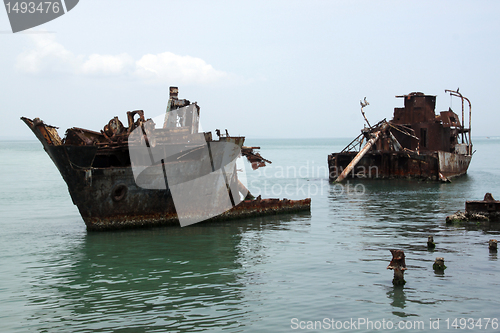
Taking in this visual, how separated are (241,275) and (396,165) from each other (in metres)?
26.5

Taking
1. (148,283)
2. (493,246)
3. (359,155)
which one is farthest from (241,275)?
(359,155)

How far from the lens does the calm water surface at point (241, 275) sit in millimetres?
7996

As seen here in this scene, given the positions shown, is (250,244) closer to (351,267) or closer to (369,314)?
(351,267)

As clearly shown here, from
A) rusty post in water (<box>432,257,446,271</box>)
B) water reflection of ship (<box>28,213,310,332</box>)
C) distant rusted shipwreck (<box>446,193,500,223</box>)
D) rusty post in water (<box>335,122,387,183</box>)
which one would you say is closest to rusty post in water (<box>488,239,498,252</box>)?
rusty post in water (<box>432,257,446,271</box>)

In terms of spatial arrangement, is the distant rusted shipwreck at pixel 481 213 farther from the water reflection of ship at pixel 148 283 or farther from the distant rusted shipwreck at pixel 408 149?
the distant rusted shipwreck at pixel 408 149

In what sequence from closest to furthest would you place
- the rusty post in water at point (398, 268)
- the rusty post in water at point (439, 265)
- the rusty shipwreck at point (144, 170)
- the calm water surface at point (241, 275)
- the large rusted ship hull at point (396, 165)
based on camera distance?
the calm water surface at point (241, 275) < the rusty post in water at point (398, 268) < the rusty post in water at point (439, 265) < the rusty shipwreck at point (144, 170) < the large rusted ship hull at point (396, 165)

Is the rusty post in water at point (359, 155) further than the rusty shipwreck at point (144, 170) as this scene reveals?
Yes

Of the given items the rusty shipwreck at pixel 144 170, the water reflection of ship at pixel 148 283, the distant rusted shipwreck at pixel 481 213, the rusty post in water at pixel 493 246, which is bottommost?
the water reflection of ship at pixel 148 283

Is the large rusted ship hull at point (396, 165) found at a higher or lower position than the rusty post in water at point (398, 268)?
higher

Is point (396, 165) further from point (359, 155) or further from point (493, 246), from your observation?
point (493, 246)

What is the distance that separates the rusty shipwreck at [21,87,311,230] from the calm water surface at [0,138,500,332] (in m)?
0.61

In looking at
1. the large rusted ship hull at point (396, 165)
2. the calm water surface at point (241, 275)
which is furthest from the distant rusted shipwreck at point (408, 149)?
the calm water surface at point (241, 275)

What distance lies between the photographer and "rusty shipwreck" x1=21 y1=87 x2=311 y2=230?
541 inches

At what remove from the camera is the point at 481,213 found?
646 inches
